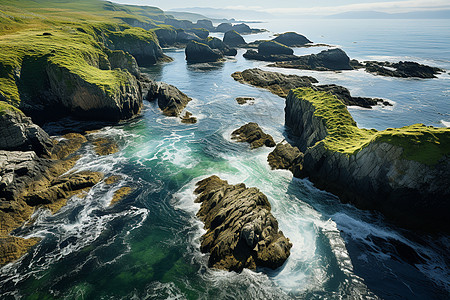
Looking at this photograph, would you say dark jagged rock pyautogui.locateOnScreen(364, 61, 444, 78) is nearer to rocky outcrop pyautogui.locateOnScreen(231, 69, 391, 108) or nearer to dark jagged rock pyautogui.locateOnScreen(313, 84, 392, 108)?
rocky outcrop pyautogui.locateOnScreen(231, 69, 391, 108)

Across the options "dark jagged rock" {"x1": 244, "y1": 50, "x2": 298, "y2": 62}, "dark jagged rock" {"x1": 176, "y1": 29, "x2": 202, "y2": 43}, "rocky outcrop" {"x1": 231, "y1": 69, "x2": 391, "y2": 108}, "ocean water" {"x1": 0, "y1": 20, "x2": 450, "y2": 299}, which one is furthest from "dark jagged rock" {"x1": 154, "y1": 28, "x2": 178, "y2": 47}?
"ocean water" {"x1": 0, "y1": 20, "x2": 450, "y2": 299}

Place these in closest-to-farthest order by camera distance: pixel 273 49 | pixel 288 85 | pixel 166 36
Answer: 1. pixel 288 85
2. pixel 273 49
3. pixel 166 36

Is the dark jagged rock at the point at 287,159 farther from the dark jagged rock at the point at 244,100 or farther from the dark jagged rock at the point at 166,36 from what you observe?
the dark jagged rock at the point at 166,36

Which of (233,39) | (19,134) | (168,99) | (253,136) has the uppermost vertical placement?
(233,39)

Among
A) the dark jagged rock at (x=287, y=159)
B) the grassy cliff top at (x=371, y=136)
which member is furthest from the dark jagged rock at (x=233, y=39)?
the dark jagged rock at (x=287, y=159)

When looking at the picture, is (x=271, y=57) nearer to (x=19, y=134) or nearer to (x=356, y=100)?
(x=356, y=100)

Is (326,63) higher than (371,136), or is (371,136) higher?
(371,136)

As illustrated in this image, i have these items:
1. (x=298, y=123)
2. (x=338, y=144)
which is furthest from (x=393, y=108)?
(x=338, y=144)

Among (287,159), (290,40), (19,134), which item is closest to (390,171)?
(287,159)
